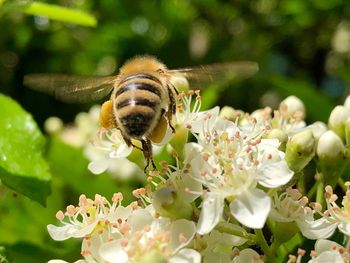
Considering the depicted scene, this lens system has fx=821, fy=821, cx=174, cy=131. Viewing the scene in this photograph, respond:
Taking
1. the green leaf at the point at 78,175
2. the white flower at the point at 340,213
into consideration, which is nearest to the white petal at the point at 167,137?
the white flower at the point at 340,213

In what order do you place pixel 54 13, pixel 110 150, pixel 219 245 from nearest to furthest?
pixel 219 245 → pixel 110 150 → pixel 54 13

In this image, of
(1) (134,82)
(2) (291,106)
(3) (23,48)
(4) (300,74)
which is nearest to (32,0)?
(1) (134,82)

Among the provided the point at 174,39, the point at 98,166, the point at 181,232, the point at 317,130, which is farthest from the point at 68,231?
the point at 174,39

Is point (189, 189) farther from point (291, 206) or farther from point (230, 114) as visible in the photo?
point (230, 114)

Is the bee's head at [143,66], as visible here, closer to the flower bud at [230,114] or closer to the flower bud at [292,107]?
the flower bud at [230,114]

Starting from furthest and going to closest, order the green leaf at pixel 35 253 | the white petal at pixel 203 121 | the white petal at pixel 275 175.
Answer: the green leaf at pixel 35 253, the white petal at pixel 203 121, the white petal at pixel 275 175

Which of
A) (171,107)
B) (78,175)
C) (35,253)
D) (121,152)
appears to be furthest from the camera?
(78,175)

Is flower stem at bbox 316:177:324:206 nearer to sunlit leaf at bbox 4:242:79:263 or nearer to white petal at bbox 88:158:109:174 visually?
white petal at bbox 88:158:109:174
